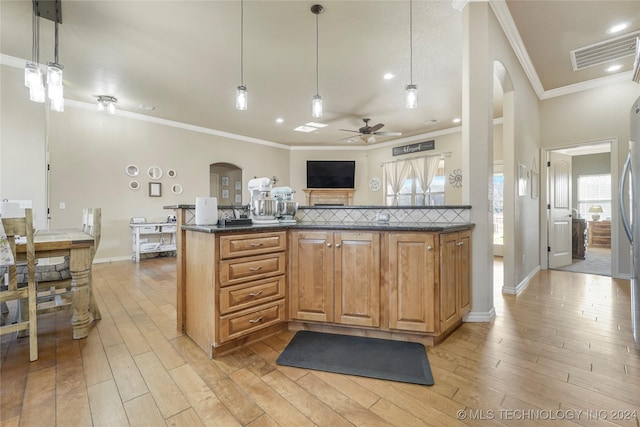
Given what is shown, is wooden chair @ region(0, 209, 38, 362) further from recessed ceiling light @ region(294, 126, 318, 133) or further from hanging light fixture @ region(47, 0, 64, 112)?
recessed ceiling light @ region(294, 126, 318, 133)

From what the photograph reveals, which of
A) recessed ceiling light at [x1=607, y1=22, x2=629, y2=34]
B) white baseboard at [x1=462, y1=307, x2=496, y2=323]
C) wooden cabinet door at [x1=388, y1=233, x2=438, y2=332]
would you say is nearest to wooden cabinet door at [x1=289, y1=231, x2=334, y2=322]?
wooden cabinet door at [x1=388, y1=233, x2=438, y2=332]

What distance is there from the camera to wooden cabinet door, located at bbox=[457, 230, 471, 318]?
7.41 ft

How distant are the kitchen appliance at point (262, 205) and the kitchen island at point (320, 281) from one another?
26cm

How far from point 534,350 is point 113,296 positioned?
4.09 meters

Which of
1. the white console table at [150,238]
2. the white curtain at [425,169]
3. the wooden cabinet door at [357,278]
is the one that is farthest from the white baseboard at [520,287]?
the white console table at [150,238]

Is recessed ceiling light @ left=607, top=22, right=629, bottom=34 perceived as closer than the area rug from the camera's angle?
No

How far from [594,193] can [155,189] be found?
1107cm

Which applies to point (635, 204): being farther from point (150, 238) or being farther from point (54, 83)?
point (150, 238)

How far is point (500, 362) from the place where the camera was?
5.89ft

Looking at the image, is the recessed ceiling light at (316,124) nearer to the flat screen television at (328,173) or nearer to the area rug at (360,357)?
the flat screen television at (328,173)

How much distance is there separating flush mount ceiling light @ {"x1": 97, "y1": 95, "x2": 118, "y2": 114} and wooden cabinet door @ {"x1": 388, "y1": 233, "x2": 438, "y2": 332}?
5.06 m

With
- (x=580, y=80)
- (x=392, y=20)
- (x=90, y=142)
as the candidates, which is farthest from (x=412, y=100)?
(x=90, y=142)

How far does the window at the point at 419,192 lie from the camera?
6945mm

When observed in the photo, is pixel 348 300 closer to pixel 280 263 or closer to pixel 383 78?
A: pixel 280 263
